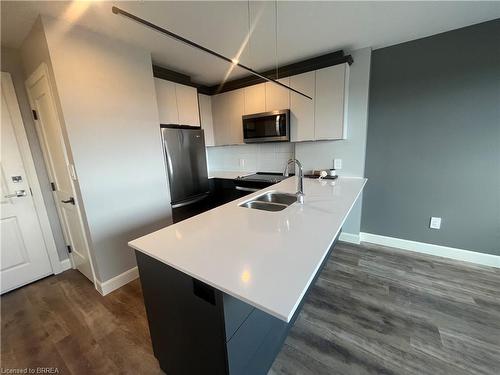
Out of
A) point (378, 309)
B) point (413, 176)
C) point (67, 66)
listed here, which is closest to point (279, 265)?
point (378, 309)

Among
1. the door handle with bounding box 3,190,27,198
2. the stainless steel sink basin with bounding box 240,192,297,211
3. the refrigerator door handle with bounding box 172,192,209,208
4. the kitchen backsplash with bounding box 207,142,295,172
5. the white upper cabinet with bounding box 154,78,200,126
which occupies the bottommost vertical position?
the refrigerator door handle with bounding box 172,192,209,208

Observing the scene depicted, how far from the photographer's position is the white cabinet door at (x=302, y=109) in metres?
2.53

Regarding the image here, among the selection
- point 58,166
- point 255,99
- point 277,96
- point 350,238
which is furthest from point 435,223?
point 58,166

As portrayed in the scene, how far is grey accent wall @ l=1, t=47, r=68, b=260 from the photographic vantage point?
2.01 metres

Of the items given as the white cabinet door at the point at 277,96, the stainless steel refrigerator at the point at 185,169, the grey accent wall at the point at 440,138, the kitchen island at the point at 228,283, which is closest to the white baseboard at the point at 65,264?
the stainless steel refrigerator at the point at 185,169

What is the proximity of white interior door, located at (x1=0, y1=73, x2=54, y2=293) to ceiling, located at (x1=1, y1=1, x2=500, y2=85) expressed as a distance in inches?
35.2

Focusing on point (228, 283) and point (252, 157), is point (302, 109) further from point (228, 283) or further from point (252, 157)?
point (228, 283)

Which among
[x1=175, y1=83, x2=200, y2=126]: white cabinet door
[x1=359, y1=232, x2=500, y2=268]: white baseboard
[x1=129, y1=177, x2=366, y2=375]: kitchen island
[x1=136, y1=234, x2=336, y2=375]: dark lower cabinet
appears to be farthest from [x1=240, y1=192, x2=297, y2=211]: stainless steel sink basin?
[x1=175, y1=83, x2=200, y2=126]: white cabinet door

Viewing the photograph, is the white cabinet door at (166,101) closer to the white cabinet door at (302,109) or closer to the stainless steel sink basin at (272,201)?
the white cabinet door at (302,109)

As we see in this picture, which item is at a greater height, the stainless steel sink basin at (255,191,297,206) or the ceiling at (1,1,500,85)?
the ceiling at (1,1,500,85)

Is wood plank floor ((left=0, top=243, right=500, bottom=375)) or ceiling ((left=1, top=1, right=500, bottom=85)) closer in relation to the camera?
wood plank floor ((left=0, top=243, right=500, bottom=375))

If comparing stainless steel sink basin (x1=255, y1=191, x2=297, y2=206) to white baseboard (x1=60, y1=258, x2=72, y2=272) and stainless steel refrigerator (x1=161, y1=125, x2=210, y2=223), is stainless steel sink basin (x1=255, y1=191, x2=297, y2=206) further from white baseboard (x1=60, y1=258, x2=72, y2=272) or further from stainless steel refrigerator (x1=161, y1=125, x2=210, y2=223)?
white baseboard (x1=60, y1=258, x2=72, y2=272)

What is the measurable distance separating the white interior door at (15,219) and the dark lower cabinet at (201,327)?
2.06m

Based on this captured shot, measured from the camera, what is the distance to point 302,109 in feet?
8.65
